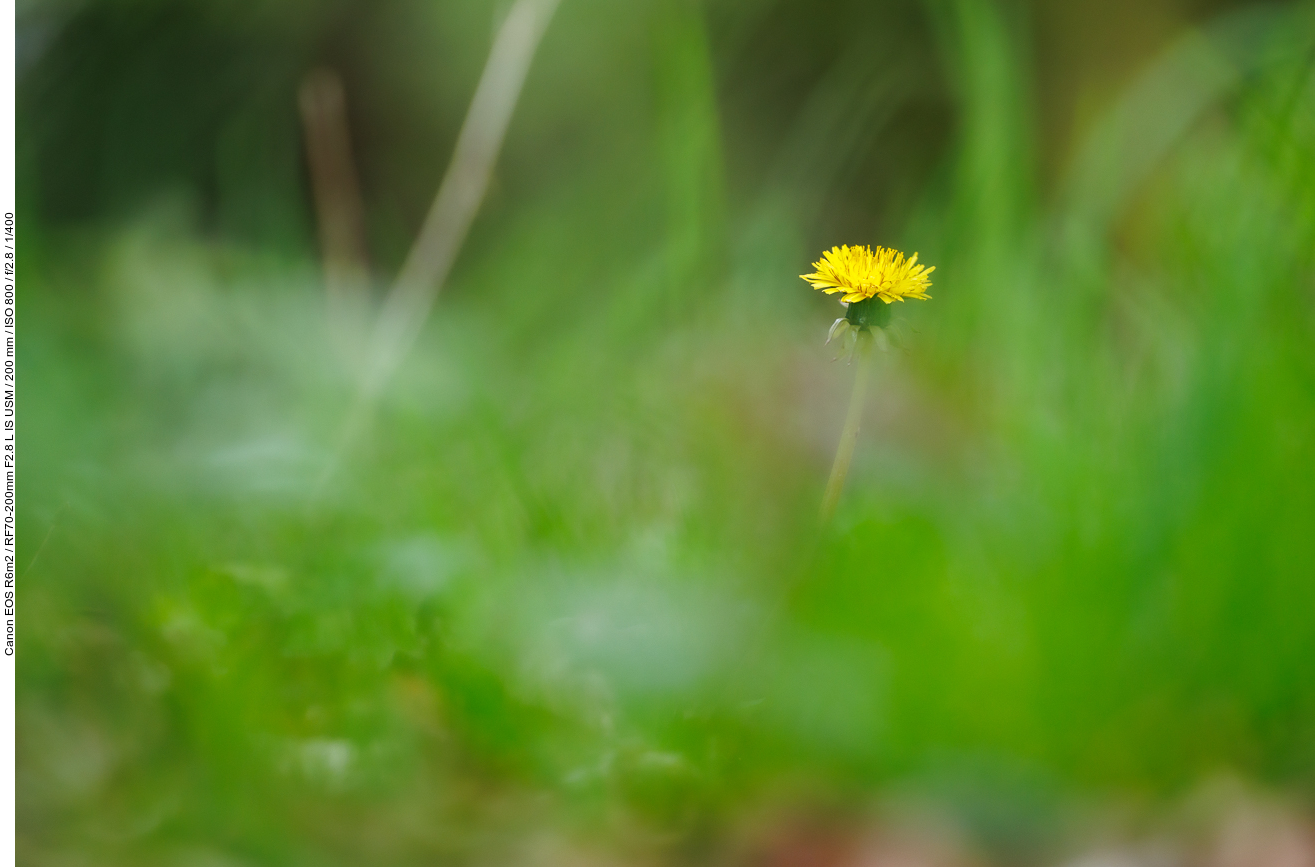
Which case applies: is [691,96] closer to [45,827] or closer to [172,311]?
[45,827]

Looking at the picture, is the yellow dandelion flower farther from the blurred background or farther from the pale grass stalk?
the pale grass stalk

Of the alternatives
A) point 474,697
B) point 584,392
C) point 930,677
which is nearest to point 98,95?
point 584,392

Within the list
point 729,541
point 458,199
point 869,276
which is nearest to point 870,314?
point 869,276

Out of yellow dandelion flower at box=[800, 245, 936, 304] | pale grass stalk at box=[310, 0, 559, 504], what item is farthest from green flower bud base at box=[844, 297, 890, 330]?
pale grass stalk at box=[310, 0, 559, 504]

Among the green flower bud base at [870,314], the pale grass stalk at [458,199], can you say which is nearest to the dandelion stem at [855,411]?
the green flower bud base at [870,314]

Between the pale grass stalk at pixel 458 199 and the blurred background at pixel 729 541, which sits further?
the pale grass stalk at pixel 458 199

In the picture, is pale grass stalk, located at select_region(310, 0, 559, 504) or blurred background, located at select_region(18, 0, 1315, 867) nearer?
blurred background, located at select_region(18, 0, 1315, 867)

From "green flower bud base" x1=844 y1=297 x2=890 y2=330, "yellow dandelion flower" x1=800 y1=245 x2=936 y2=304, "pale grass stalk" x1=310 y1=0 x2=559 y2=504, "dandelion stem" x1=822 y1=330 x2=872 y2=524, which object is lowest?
"dandelion stem" x1=822 y1=330 x2=872 y2=524

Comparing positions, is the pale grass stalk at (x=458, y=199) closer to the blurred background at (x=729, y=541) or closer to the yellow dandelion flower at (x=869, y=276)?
the blurred background at (x=729, y=541)
